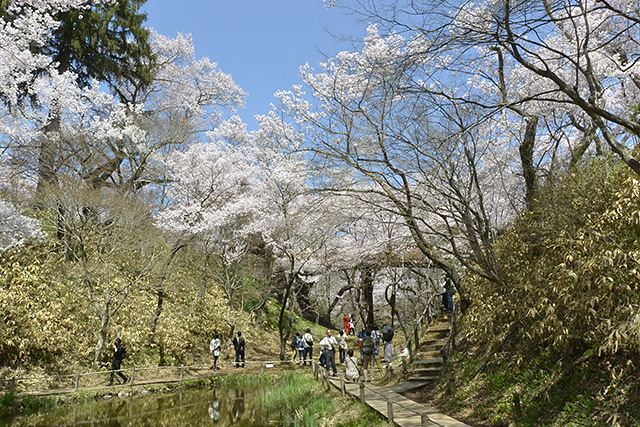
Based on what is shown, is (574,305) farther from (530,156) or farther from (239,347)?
(239,347)

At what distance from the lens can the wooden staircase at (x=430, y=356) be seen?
995 centimetres

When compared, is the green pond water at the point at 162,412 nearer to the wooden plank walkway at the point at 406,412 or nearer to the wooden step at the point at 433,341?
the wooden plank walkway at the point at 406,412

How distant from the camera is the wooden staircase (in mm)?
9945

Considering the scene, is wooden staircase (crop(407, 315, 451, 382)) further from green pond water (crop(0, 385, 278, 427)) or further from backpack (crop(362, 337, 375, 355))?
green pond water (crop(0, 385, 278, 427))

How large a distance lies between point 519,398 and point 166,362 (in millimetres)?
13513

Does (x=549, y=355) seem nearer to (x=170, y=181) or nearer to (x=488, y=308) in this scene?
(x=488, y=308)

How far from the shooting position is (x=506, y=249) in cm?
880

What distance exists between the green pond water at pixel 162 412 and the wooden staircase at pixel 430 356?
354 centimetres

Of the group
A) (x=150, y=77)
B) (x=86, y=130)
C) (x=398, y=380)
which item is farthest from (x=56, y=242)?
(x=398, y=380)

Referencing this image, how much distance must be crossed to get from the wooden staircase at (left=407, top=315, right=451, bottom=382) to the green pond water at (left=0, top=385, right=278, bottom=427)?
3.54 meters

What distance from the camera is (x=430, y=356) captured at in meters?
10.6

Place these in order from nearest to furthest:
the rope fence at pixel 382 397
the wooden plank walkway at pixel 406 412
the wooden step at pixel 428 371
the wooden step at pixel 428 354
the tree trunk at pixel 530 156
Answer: the rope fence at pixel 382 397
the wooden plank walkway at pixel 406 412
the tree trunk at pixel 530 156
the wooden step at pixel 428 371
the wooden step at pixel 428 354

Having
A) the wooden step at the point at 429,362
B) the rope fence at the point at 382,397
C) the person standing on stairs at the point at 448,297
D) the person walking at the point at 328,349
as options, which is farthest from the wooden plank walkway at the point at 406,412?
the person standing on stairs at the point at 448,297

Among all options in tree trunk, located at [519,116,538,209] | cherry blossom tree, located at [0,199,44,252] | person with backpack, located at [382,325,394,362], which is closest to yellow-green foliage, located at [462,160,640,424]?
tree trunk, located at [519,116,538,209]
